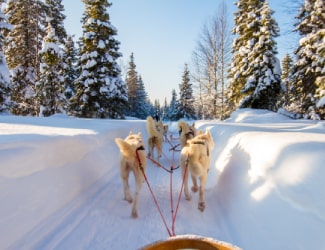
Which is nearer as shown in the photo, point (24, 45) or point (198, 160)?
point (198, 160)

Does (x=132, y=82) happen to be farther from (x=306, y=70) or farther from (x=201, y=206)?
(x=201, y=206)

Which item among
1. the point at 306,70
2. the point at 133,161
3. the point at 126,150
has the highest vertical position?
the point at 306,70

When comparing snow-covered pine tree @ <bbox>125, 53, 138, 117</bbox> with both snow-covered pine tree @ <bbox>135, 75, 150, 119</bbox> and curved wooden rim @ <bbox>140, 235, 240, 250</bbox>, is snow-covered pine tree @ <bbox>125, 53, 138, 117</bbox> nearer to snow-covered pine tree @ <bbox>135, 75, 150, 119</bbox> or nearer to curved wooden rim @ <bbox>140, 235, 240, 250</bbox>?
snow-covered pine tree @ <bbox>135, 75, 150, 119</bbox>

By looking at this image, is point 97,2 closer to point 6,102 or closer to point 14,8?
point 14,8

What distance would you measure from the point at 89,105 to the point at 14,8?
11146 millimetres

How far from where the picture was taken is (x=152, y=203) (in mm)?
4219

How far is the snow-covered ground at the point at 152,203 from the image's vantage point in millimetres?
2357

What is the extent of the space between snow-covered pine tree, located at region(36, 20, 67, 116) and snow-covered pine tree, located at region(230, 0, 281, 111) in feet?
48.0

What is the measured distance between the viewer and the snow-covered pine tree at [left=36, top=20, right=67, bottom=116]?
1794 centimetres

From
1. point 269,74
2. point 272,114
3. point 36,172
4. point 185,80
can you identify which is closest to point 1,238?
point 36,172

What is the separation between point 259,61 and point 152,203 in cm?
1683

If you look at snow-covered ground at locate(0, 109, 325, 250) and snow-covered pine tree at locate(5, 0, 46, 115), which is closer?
snow-covered ground at locate(0, 109, 325, 250)

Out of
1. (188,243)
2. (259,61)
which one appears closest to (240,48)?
(259,61)

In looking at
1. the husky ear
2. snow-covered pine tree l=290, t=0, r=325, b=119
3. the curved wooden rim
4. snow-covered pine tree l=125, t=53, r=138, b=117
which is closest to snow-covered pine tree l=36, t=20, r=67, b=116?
snow-covered pine tree l=290, t=0, r=325, b=119
